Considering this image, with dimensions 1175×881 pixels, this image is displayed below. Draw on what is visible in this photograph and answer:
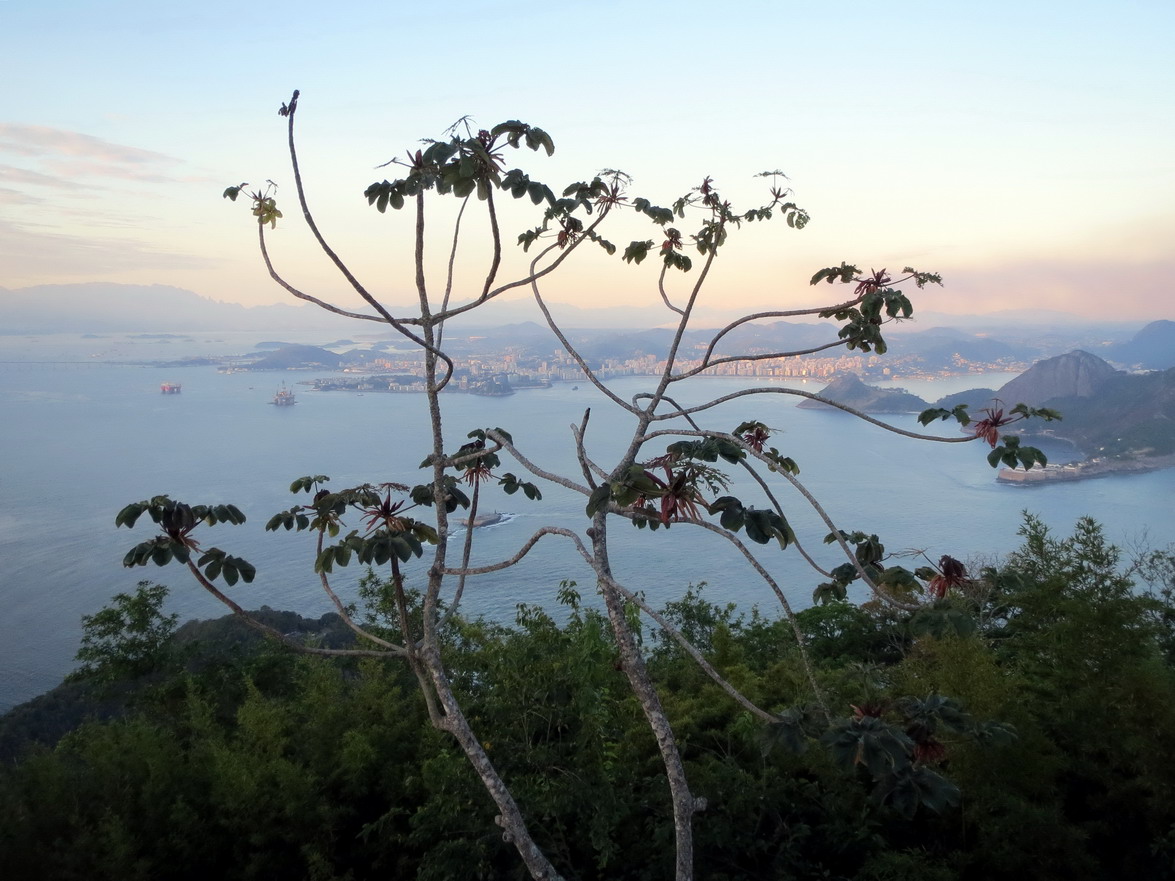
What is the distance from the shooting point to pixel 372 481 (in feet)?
58.4

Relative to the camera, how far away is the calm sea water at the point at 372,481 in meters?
13.7

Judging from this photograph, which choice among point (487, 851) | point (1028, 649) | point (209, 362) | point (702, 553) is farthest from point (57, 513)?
point (209, 362)

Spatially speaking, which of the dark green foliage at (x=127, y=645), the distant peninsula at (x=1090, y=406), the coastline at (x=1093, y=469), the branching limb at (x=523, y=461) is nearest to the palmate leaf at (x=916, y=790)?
the branching limb at (x=523, y=461)

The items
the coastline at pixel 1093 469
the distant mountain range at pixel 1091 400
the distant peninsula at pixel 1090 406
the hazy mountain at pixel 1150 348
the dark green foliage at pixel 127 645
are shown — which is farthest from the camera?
the hazy mountain at pixel 1150 348

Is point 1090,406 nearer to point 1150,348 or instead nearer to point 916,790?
point 1150,348

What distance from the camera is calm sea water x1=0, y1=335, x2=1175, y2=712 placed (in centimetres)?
1370

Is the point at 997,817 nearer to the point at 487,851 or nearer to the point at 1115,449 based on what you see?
the point at 487,851

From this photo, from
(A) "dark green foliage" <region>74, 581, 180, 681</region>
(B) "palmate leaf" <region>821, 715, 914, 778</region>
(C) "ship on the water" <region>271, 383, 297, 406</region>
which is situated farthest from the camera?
(C) "ship on the water" <region>271, 383, 297, 406</region>

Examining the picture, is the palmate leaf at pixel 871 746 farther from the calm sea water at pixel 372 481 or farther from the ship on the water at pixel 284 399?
the ship on the water at pixel 284 399

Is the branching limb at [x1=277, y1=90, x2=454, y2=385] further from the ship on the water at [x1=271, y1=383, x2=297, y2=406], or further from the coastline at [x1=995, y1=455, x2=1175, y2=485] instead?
the ship on the water at [x1=271, y1=383, x2=297, y2=406]

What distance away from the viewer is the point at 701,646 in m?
9.81

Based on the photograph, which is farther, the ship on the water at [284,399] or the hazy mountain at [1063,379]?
the ship on the water at [284,399]

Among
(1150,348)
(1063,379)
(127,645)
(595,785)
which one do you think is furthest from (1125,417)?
(127,645)

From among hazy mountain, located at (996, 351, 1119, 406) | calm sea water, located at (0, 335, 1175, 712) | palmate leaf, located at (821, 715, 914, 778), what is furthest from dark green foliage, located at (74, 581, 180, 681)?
hazy mountain, located at (996, 351, 1119, 406)
